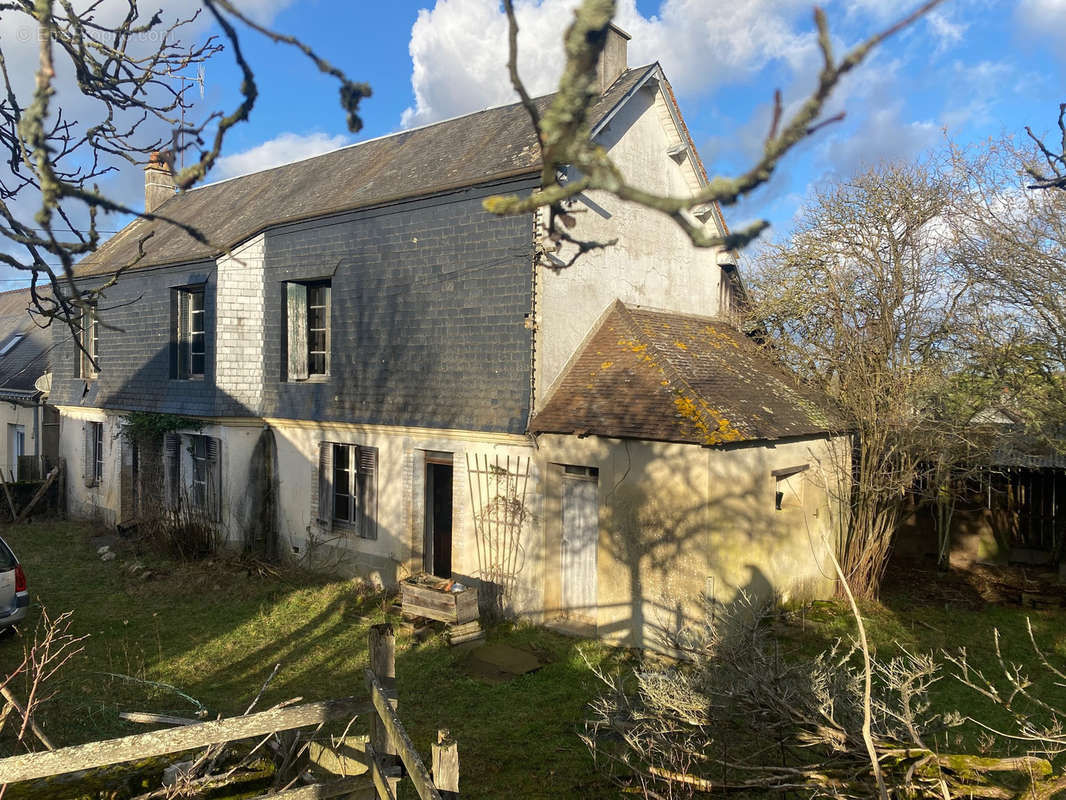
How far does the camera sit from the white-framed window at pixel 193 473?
15.7 m

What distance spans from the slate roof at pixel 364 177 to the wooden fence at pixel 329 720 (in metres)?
7.68

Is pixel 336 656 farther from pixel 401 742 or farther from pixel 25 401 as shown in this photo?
pixel 25 401

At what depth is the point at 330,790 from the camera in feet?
15.7

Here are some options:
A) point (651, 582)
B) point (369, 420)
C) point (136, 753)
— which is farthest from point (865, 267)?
point (136, 753)

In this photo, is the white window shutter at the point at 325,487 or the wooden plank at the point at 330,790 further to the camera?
the white window shutter at the point at 325,487

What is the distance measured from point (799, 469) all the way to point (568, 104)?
11203 millimetres

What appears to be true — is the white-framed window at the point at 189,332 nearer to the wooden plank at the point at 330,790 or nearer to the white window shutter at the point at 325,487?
the white window shutter at the point at 325,487

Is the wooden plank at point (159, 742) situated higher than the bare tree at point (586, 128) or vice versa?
the bare tree at point (586, 128)

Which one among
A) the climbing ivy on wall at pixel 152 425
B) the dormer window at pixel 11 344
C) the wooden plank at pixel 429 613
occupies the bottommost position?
the wooden plank at pixel 429 613

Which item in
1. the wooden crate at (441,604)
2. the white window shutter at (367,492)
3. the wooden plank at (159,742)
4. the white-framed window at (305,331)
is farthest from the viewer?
the white-framed window at (305,331)

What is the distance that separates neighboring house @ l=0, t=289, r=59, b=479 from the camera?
70.2 feet

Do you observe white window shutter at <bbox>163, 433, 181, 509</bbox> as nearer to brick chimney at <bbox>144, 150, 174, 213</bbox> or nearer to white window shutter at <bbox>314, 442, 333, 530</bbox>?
white window shutter at <bbox>314, 442, 333, 530</bbox>

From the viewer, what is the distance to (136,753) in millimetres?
4258

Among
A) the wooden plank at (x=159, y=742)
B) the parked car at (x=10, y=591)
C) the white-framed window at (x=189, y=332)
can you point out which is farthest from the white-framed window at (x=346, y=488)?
the wooden plank at (x=159, y=742)
